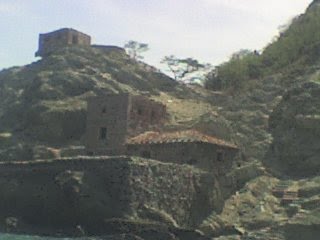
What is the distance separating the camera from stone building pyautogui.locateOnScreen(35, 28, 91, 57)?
333 feet

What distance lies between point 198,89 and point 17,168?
179 ft

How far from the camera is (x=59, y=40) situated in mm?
101812

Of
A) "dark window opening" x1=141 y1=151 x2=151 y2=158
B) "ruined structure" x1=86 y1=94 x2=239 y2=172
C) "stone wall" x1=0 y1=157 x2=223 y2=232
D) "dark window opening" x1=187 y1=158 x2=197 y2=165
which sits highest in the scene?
"ruined structure" x1=86 y1=94 x2=239 y2=172

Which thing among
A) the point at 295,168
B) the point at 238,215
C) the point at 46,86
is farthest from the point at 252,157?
the point at 46,86

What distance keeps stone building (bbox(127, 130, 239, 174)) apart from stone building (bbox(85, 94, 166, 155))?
15.5 ft

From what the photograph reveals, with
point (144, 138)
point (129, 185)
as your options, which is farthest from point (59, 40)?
point (129, 185)

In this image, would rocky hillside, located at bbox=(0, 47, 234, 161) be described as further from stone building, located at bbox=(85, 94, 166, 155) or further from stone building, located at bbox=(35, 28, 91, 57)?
stone building, located at bbox=(85, 94, 166, 155)

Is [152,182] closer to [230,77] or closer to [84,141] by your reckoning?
[84,141]

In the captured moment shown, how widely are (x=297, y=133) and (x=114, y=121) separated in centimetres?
1711

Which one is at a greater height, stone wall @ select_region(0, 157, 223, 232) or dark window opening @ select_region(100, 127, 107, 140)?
dark window opening @ select_region(100, 127, 107, 140)

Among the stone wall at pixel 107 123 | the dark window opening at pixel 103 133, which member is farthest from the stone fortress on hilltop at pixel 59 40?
the dark window opening at pixel 103 133

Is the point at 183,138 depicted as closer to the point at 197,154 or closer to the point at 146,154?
the point at 197,154

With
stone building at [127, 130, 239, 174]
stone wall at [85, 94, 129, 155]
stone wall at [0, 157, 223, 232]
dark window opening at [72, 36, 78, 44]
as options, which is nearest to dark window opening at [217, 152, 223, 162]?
stone building at [127, 130, 239, 174]

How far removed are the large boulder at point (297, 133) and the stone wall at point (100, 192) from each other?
825cm
